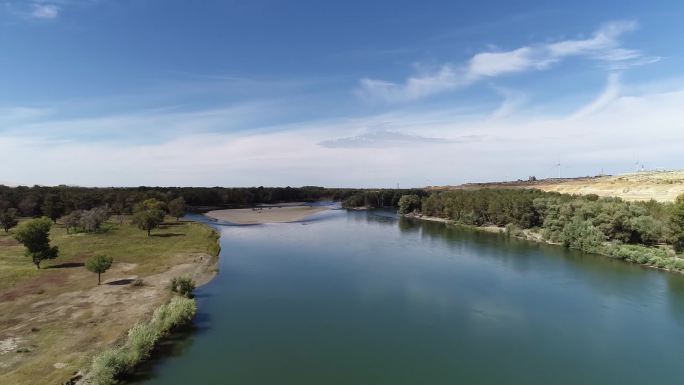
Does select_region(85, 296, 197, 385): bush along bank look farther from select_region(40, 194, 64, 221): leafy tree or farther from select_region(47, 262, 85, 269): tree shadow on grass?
select_region(40, 194, 64, 221): leafy tree

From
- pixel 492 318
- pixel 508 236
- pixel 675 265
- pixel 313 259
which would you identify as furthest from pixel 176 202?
pixel 675 265

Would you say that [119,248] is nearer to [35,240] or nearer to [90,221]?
[35,240]

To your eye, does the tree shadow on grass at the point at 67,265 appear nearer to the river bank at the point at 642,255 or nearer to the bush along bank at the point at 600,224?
the bush along bank at the point at 600,224

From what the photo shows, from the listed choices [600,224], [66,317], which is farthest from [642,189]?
[66,317]

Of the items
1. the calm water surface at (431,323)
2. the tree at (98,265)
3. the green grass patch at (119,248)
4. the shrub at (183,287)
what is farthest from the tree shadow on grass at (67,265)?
the shrub at (183,287)

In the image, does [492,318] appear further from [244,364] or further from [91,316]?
[91,316]
